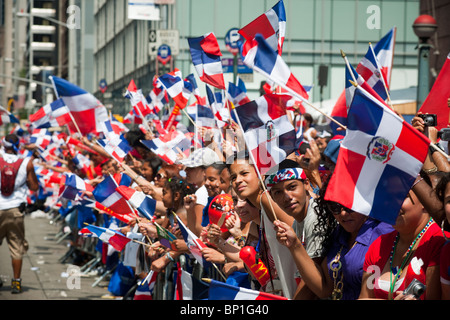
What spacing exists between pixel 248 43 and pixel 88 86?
5182 centimetres

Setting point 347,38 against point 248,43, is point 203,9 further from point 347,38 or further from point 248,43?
point 248,43

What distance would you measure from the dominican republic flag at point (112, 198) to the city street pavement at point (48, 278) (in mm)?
2202

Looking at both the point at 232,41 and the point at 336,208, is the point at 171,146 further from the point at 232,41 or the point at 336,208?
the point at 232,41

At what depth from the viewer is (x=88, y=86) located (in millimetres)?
57312

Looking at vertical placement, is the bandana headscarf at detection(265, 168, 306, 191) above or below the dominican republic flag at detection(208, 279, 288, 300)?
above

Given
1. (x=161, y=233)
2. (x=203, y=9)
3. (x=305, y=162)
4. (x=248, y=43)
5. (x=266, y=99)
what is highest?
(x=203, y=9)

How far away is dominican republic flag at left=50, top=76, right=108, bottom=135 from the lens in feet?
38.0

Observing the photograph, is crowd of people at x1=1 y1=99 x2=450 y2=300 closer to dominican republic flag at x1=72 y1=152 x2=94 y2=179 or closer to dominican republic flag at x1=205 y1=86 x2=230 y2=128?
dominican republic flag at x1=205 y1=86 x2=230 y2=128

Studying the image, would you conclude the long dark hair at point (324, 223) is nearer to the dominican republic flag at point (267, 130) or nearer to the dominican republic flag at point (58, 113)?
the dominican republic flag at point (267, 130)

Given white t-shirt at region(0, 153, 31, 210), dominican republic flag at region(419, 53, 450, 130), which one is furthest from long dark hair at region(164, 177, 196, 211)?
white t-shirt at region(0, 153, 31, 210)

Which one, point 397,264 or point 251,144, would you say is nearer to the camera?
point 397,264

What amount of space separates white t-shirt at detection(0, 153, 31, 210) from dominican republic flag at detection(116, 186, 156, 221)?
3.70 metres

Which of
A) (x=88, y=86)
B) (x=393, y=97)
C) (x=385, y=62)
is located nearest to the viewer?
(x=385, y=62)
